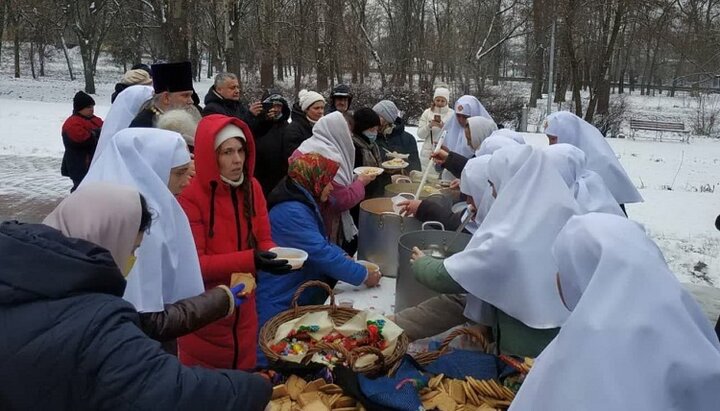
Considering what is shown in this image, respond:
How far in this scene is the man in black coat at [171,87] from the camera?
12.8 feet

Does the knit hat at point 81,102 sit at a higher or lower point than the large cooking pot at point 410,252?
higher

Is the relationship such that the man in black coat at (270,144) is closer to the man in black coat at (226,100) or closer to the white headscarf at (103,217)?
the man in black coat at (226,100)

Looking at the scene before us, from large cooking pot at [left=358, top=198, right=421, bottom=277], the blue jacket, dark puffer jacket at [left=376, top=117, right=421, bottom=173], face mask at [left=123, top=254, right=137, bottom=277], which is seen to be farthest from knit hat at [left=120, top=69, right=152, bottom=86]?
face mask at [left=123, top=254, right=137, bottom=277]

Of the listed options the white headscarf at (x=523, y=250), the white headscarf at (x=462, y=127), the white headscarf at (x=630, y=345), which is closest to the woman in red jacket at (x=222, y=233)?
the white headscarf at (x=523, y=250)

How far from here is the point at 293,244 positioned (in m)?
3.03

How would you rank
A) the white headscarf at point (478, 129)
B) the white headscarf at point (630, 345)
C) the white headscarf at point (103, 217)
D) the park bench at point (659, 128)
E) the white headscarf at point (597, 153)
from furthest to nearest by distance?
1. the park bench at point (659, 128)
2. the white headscarf at point (478, 129)
3. the white headscarf at point (597, 153)
4. the white headscarf at point (103, 217)
5. the white headscarf at point (630, 345)

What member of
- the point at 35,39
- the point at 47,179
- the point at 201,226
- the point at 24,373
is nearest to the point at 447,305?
the point at 201,226

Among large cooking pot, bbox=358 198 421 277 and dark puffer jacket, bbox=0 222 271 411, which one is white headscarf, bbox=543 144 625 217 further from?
dark puffer jacket, bbox=0 222 271 411

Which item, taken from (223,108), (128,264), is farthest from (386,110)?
(128,264)

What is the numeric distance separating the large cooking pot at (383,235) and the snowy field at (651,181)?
3768 millimetres

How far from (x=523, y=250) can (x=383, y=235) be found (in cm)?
135

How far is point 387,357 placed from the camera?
92.2 inches

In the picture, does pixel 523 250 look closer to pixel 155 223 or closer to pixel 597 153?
pixel 155 223

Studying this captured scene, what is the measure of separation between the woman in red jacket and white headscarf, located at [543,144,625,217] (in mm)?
1547
